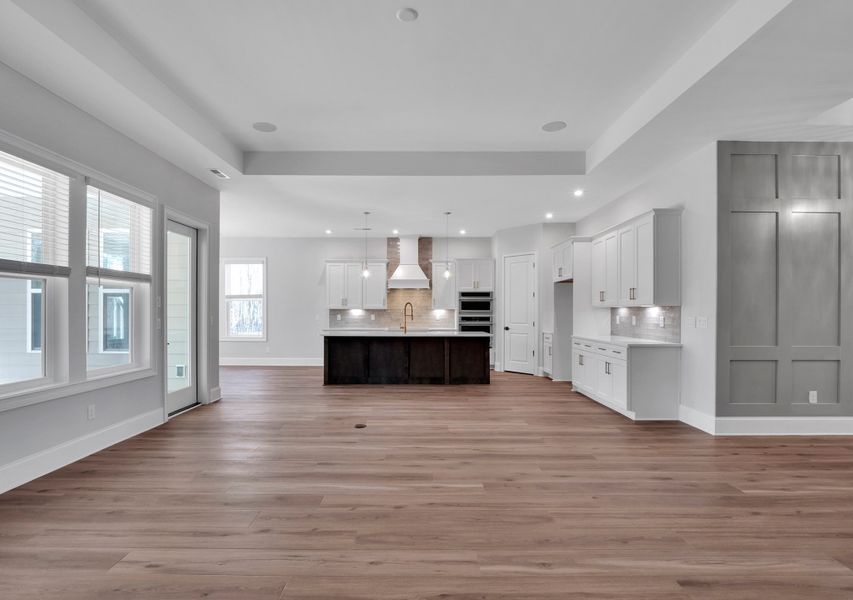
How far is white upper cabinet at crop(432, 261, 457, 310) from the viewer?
934 cm

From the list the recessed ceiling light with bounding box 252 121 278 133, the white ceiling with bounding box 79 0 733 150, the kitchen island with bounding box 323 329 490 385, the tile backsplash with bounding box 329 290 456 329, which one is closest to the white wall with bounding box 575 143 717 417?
the white ceiling with bounding box 79 0 733 150

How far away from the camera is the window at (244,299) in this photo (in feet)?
31.2

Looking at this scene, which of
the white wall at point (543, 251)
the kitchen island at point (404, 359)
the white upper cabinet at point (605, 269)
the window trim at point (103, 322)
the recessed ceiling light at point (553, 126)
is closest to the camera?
the window trim at point (103, 322)

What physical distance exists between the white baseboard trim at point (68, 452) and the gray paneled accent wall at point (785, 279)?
561 centimetres

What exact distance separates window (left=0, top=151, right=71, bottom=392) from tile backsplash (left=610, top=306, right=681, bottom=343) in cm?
584

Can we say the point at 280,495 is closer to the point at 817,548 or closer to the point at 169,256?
the point at 817,548

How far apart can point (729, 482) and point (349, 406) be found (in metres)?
3.91

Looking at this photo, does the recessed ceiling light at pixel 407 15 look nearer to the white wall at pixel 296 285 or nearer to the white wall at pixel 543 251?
the white wall at pixel 543 251

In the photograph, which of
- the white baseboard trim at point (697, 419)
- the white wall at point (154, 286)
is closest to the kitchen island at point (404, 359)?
the white wall at point (154, 286)

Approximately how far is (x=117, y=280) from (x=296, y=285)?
222 inches

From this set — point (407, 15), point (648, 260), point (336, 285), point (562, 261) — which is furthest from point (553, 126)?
point (336, 285)

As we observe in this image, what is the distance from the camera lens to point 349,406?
211 inches

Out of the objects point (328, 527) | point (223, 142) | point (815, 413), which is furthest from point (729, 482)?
point (223, 142)

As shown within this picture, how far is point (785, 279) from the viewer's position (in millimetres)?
4086
